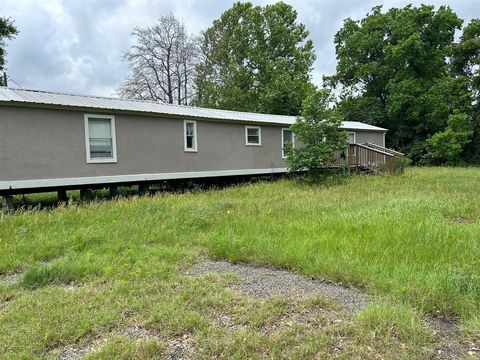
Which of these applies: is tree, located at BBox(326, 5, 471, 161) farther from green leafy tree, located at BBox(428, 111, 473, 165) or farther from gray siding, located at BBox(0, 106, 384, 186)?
gray siding, located at BBox(0, 106, 384, 186)

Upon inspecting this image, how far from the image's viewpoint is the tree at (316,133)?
44.6 feet

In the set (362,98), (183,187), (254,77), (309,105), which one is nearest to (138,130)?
(183,187)

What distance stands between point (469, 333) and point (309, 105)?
11699 mm

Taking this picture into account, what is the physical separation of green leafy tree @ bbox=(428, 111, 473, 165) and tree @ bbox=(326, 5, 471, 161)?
1.39 meters

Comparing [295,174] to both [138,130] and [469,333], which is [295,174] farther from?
[469,333]

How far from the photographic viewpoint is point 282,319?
3018mm

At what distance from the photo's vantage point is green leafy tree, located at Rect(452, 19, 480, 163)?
25.2m

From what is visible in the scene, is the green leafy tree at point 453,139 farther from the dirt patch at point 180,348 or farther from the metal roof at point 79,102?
the dirt patch at point 180,348

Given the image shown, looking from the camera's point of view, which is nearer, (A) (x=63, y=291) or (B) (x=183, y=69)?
(A) (x=63, y=291)

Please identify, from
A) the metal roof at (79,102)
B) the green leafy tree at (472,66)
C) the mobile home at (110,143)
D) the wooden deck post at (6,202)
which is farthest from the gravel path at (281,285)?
the green leafy tree at (472,66)

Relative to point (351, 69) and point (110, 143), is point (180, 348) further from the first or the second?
point (351, 69)

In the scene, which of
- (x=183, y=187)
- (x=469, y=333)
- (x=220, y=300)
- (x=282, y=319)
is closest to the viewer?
(x=469, y=333)

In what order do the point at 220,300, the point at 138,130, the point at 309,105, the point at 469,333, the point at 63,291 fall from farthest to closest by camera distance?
1. the point at 309,105
2. the point at 138,130
3. the point at 63,291
4. the point at 220,300
5. the point at 469,333

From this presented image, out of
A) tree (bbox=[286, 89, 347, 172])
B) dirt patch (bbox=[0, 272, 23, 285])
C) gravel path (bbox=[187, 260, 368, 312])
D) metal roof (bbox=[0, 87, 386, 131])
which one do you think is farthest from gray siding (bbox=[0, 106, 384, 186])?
gravel path (bbox=[187, 260, 368, 312])
